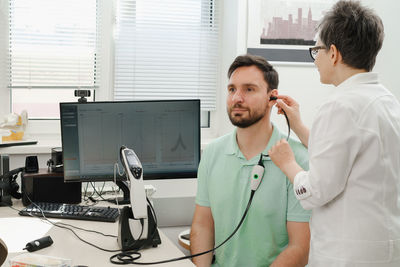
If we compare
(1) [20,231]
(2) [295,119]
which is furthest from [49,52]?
(2) [295,119]

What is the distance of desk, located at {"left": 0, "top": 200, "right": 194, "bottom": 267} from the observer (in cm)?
145

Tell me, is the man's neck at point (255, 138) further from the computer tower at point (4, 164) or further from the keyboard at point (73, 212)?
the computer tower at point (4, 164)

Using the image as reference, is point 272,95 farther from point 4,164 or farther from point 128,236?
point 4,164

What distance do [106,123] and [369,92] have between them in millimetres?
1180

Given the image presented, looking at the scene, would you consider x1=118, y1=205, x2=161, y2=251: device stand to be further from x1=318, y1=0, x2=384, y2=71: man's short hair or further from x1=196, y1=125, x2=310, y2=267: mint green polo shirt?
x1=318, y1=0, x2=384, y2=71: man's short hair

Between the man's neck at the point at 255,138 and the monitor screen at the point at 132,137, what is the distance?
1.20 ft

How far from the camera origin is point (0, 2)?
288cm

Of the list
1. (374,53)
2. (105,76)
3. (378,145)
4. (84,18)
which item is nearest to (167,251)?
(378,145)

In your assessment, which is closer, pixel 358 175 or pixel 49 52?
pixel 358 175

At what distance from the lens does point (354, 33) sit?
4.55 ft

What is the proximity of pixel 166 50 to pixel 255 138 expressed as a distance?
153 cm

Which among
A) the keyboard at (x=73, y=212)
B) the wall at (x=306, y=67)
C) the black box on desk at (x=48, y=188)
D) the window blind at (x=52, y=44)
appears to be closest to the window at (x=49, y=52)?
the window blind at (x=52, y=44)

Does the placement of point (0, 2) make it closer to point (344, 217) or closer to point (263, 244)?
point (263, 244)

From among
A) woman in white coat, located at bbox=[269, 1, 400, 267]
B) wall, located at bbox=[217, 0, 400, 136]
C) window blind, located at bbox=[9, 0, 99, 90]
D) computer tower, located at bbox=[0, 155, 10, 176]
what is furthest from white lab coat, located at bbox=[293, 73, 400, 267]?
window blind, located at bbox=[9, 0, 99, 90]
